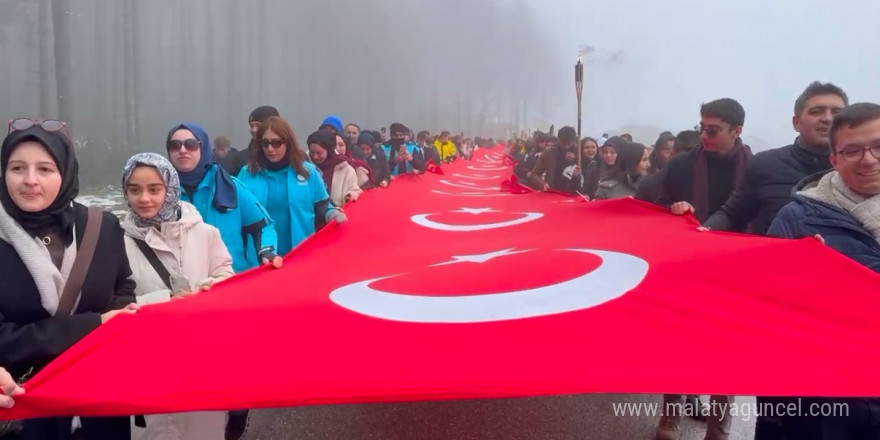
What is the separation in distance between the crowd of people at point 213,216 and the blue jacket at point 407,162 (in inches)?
232

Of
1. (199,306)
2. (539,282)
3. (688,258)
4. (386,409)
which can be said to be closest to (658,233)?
(688,258)

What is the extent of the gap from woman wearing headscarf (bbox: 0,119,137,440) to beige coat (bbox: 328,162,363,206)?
3118 mm

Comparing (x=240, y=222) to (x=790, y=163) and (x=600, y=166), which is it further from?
(x=600, y=166)

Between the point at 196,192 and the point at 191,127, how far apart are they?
1.32 ft

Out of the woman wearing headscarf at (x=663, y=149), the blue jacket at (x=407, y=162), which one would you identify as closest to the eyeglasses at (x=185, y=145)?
the woman wearing headscarf at (x=663, y=149)

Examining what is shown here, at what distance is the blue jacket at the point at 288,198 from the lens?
4.40 metres

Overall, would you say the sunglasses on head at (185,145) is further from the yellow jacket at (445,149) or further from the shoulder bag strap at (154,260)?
the yellow jacket at (445,149)

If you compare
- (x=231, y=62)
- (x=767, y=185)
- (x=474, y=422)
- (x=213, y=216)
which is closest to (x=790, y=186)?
(x=767, y=185)

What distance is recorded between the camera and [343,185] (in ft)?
18.2

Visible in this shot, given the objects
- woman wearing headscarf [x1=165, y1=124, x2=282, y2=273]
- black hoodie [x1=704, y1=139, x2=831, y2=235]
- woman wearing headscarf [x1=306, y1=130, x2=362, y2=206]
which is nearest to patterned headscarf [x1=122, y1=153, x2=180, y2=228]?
woman wearing headscarf [x1=165, y1=124, x2=282, y2=273]

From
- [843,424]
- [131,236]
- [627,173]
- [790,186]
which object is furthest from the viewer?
[627,173]

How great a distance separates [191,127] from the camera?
3.65 meters

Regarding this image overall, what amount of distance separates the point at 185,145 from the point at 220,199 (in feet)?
1.24

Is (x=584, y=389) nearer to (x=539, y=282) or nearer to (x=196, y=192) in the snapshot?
(x=539, y=282)
